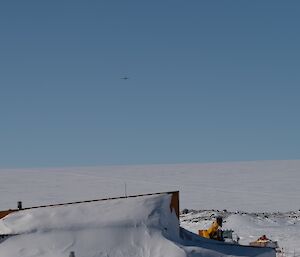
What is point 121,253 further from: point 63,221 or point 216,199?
point 216,199

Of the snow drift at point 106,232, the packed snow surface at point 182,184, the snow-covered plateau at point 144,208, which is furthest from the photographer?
the packed snow surface at point 182,184

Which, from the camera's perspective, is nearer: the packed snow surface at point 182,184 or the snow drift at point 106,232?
the snow drift at point 106,232

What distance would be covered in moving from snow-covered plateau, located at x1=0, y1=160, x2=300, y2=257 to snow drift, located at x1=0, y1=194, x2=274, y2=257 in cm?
2

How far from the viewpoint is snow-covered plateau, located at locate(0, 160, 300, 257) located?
635 inches

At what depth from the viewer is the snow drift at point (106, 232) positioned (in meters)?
15.9

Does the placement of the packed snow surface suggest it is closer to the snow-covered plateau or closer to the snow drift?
the snow-covered plateau

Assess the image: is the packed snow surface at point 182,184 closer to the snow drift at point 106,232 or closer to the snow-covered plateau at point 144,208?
the snow-covered plateau at point 144,208

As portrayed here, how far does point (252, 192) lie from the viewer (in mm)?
60188

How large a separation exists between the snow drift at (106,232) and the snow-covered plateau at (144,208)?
Answer: 0.07 feet

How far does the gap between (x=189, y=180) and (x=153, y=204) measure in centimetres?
5287

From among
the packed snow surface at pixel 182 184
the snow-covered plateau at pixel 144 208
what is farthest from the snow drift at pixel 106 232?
the packed snow surface at pixel 182 184

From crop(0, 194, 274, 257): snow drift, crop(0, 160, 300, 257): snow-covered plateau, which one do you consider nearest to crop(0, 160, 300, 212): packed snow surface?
crop(0, 160, 300, 257): snow-covered plateau

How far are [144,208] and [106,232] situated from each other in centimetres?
111

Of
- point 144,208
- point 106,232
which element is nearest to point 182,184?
point 144,208
